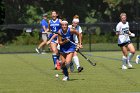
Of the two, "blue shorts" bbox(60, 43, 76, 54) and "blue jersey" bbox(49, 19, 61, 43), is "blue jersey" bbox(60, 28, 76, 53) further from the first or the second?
"blue jersey" bbox(49, 19, 61, 43)

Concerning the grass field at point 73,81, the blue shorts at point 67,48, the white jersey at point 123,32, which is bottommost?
the grass field at point 73,81

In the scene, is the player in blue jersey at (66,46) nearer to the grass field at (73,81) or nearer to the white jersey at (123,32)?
the grass field at (73,81)

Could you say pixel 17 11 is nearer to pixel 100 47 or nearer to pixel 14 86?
pixel 100 47

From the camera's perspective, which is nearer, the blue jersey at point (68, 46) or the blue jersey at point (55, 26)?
the blue jersey at point (68, 46)

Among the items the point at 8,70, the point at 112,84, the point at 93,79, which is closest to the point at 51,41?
the point at 8,70

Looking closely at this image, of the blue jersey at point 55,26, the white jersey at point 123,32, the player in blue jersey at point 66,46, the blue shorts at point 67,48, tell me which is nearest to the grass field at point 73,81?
the player in blue jersey at point 66,46

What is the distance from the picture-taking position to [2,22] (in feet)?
129

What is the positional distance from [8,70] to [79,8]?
19197 millimetres

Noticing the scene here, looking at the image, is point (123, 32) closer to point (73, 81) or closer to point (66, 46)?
point (66, 46)

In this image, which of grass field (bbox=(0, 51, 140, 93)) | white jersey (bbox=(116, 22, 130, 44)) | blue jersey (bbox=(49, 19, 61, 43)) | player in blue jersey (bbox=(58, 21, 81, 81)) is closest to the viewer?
grass field (bbox=(0, 51, 140, 93))

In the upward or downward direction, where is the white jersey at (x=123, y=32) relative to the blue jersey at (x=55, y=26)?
downward

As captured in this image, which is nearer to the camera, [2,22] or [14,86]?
[14,86]

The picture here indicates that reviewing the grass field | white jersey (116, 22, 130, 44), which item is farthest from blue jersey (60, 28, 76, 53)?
white jersey (116, 22, 130, 44)

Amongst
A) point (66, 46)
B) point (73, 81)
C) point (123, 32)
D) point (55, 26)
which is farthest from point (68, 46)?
point (123, 32)
